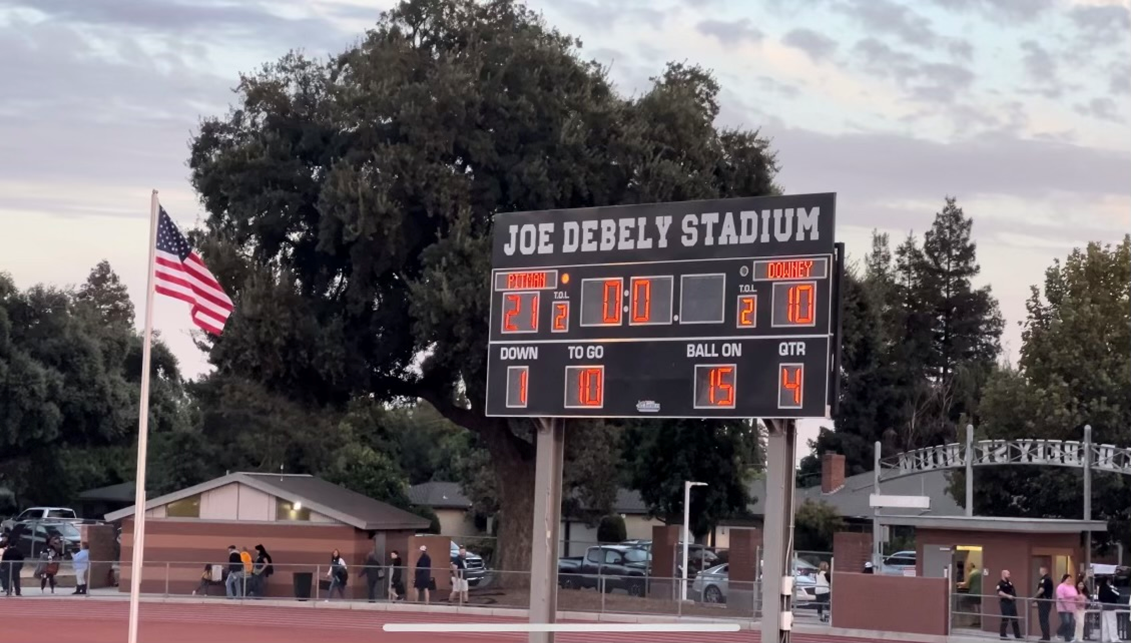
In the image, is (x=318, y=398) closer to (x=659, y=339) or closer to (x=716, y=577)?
(x=716, y=577)

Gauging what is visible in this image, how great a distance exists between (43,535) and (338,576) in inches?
842

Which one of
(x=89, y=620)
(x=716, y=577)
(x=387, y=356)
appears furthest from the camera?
(x=387, y=356)

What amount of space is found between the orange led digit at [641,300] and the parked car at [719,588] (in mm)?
17627

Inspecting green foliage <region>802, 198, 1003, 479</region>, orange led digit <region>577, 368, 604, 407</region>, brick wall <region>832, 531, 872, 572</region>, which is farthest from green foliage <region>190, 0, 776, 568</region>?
green foliage <region>802, 198, 1003, 479</region>

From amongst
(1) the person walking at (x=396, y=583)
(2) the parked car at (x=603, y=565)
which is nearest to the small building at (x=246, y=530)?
(1) the person walking at (x=396, y=583)

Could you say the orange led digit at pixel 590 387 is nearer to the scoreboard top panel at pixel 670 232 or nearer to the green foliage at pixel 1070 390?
the scoreboard top panel at pixel 670 232

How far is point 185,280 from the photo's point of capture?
20.4m

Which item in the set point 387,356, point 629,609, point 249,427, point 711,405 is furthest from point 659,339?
point 249,427

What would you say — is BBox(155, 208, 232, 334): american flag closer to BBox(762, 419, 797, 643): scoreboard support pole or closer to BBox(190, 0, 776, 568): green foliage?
BBox(762, 419, 797, 643): scoreboard support pole

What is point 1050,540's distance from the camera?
3434 centimetres

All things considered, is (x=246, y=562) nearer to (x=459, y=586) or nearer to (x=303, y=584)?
(x=303, y=584)

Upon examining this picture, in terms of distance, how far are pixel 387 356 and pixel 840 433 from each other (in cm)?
4264

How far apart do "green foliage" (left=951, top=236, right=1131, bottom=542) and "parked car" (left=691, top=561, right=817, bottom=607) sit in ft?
40.4

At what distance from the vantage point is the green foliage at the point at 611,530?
232 ft
